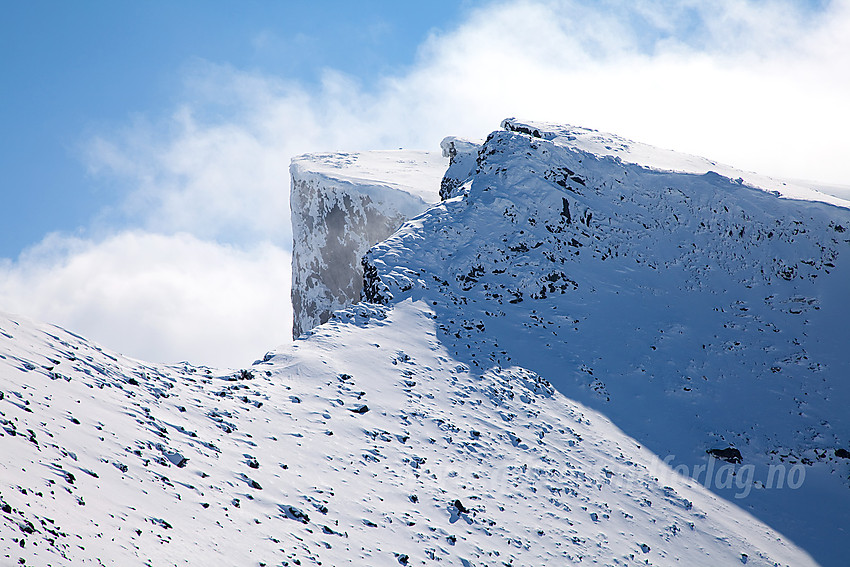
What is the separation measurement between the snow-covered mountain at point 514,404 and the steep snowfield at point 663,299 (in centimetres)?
9

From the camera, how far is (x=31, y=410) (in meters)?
10.1

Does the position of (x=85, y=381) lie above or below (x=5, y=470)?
above

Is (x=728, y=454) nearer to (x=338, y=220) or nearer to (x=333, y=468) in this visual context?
(x=333, y=468)

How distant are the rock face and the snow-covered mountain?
6.32 metres

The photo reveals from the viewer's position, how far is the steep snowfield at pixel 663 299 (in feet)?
59.0

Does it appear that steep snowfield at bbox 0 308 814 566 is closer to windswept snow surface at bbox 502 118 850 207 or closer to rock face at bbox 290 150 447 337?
windswept snow surface at bbox 502 118 850 207

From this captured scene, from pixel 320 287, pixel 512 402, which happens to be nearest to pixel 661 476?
pixel 512 402

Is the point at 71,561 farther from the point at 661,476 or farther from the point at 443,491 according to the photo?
the point at 661,476

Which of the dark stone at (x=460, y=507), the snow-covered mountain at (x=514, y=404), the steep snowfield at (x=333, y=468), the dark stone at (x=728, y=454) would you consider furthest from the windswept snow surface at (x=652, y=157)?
the dark stone at (x=460, y=507)

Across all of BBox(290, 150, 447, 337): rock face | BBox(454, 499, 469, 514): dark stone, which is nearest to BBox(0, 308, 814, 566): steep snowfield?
BBox(454, 499, 469, 514): dark stone

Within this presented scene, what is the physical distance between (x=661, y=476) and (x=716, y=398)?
4.55m

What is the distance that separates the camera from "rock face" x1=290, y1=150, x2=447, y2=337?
3672 centimetres

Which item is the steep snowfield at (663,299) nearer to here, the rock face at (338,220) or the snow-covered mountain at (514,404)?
the snow-covered mountain at (514,404)

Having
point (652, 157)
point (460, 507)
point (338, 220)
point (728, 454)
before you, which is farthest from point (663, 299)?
point (338, 220)
